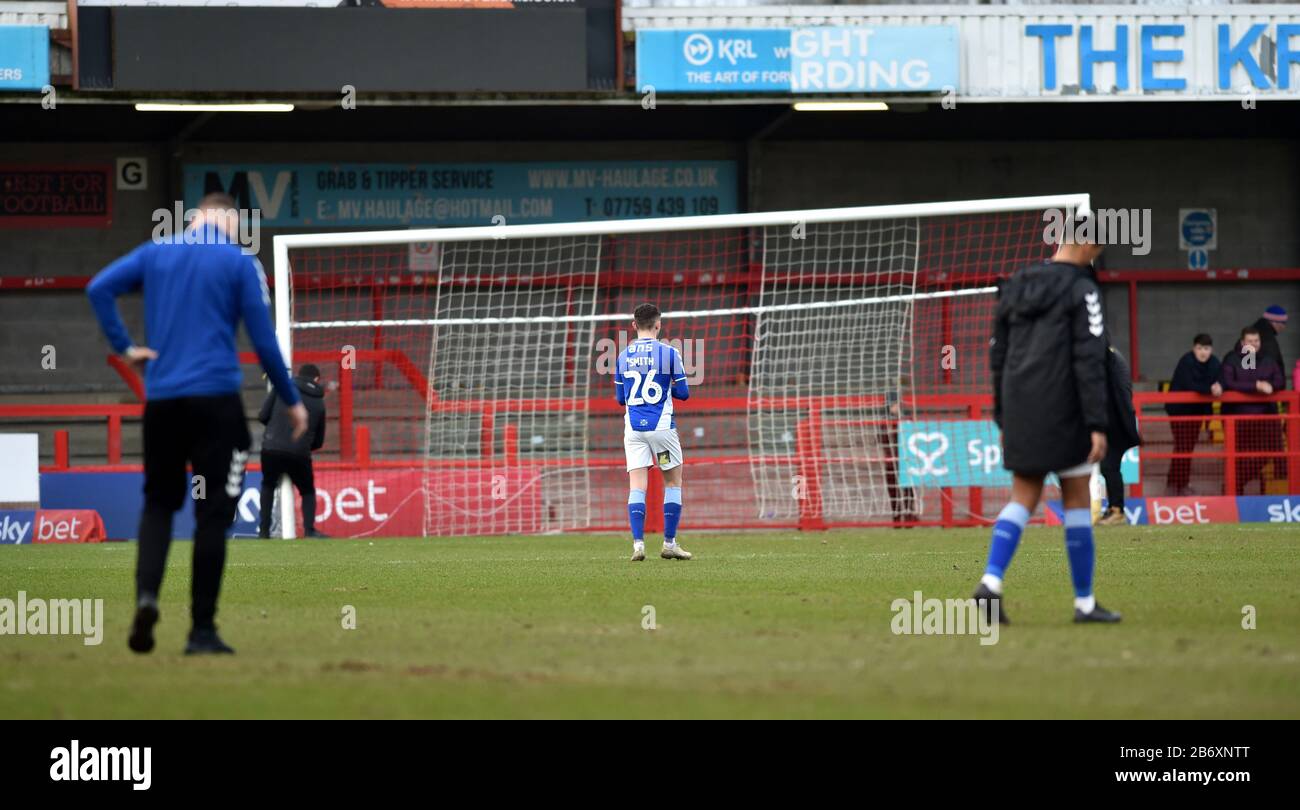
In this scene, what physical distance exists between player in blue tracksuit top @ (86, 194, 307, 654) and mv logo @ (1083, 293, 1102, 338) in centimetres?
361

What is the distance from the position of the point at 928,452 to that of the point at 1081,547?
1165 cm

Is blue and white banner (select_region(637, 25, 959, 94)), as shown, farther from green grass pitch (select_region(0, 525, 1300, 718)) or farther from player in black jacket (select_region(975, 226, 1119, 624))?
player in black jacket (select_region(975, 226, 1119, 624))

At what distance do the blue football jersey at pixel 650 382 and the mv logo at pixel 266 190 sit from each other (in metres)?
13.6

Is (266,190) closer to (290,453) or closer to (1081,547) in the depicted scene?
(290,453)

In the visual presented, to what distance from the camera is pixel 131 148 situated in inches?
1019

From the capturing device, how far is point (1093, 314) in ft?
26.0

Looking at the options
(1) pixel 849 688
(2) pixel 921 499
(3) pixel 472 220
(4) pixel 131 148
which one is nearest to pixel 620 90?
(3) pixel 472 220

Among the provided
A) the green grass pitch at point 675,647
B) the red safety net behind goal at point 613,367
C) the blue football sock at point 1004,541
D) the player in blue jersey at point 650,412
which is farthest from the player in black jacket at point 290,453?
the blue football sock at point 1004,541

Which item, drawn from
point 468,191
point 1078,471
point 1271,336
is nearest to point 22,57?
point 468,191

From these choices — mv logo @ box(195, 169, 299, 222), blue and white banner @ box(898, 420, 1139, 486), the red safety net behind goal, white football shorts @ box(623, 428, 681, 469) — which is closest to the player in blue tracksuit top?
white football shorts @ box(623, 428, 681, 469)

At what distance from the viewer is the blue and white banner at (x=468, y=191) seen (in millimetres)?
26172

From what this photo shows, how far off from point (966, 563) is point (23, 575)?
7104mm

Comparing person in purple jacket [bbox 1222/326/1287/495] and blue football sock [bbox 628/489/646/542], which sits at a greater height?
person in purple jacket [bbox 1222/326/1287/495]

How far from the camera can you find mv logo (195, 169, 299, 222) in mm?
26078
